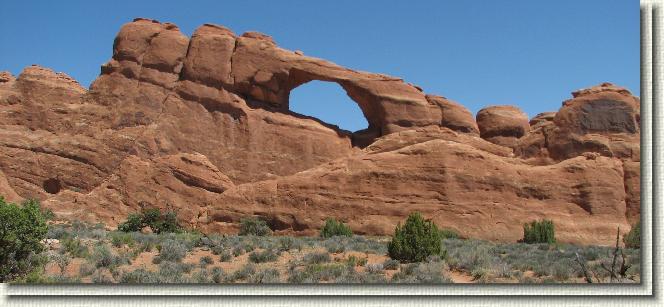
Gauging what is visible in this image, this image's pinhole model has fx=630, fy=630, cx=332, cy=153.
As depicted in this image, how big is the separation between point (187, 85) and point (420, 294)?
121 feet

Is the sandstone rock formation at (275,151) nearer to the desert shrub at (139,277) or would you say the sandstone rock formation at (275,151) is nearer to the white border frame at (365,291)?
the desert shrub at (139,277)

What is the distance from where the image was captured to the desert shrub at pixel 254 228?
Answer: 34094mm

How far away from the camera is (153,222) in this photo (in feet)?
109

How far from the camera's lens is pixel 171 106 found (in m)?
42.3

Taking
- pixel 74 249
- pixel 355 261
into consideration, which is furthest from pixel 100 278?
pixel 355 261

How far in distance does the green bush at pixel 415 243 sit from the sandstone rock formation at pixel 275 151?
14904mm

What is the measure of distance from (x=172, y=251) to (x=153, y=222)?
46.0ft

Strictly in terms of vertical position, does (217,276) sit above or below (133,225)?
below

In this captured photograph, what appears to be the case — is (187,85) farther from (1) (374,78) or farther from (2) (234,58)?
(1) (374,78)

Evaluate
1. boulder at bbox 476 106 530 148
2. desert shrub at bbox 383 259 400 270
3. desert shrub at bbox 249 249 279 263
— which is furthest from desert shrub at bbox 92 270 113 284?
boulder at bbox 476 106 530 148

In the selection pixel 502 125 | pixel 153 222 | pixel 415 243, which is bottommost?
pixel 153 222

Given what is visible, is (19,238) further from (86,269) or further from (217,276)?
(217,276)

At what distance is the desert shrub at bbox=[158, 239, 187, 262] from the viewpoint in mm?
18902

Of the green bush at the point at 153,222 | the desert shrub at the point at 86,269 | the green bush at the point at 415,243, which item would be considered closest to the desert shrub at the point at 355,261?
the green bush at the point at 415,243
